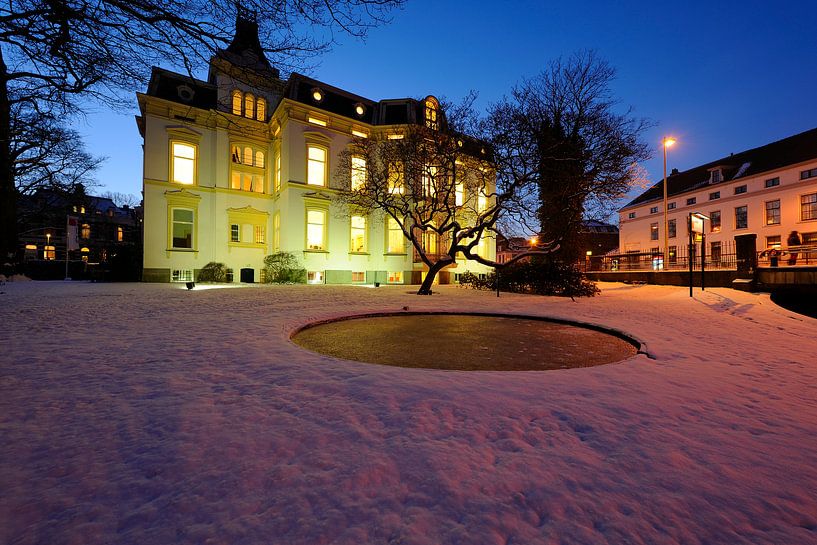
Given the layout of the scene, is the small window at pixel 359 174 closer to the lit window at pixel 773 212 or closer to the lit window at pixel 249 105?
the lit window at pixel 249 105

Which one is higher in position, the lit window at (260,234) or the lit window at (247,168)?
the lit window at (247,168)

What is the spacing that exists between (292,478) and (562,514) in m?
1.43

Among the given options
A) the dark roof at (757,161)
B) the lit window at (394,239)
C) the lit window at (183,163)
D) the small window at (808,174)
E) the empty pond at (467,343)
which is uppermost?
the dark roof at (757,161)

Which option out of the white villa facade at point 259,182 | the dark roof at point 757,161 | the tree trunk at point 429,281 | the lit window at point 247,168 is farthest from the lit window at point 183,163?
the dark roof at point 757,161

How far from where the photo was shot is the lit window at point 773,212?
28558 millimetres

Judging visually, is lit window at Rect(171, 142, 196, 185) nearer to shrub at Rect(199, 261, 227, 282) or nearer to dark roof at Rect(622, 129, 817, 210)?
shrub at Rect(199, 261, 227, 282)

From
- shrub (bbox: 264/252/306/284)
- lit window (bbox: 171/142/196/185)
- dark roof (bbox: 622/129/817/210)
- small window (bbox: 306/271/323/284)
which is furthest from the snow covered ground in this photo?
dark roof (bbox: 622/129/817/210)

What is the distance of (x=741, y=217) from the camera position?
31.2 m

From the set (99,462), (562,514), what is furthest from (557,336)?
(99,462)

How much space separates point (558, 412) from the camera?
283 cm

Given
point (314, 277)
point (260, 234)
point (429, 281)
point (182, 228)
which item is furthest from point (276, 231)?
point (429, 281)

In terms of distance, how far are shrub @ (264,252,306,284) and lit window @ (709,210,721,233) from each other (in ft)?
Result: 127

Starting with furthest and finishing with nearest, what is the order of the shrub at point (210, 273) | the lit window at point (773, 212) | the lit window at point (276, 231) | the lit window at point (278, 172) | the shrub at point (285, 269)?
the lit window at point (773, 212) < the lit window at point (278, 172) < the lit window at point (276, 231) < the shrub at point (210, 273) < the shrub at point (285, 269)

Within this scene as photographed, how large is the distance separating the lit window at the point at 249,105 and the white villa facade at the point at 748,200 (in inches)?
1180
